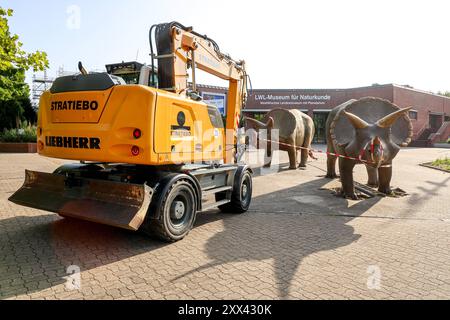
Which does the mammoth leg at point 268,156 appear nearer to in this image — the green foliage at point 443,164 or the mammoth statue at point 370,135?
the mammoth statue at point 370,135

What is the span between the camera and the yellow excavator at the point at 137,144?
4.61m

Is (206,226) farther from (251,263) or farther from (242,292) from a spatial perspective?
(242,292)

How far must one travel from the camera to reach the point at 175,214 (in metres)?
5.14

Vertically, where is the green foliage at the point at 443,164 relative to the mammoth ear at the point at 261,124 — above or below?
below

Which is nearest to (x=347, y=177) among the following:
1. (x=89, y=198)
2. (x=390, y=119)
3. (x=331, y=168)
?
(x=390, y=119)

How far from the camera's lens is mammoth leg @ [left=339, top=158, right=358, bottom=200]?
8.22 metres

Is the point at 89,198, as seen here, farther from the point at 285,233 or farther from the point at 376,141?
the point at 376,141

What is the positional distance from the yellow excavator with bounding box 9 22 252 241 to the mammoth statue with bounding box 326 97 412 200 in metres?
3.23

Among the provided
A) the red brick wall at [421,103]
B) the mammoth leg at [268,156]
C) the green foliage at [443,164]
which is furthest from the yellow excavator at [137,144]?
the red brick wall at [421,103]

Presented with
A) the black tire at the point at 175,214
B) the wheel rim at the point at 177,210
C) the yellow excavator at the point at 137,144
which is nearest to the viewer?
the yellow excavator at the point at 137,144

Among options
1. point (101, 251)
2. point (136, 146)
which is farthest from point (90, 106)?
point (101, 251)

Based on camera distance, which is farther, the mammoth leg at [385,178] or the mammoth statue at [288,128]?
the mammoth statue at [288,128]

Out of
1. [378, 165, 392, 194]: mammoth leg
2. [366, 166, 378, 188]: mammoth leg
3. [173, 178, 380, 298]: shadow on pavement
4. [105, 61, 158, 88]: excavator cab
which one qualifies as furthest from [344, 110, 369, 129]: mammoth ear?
[105, 61, 158, 88]: excavator cab
